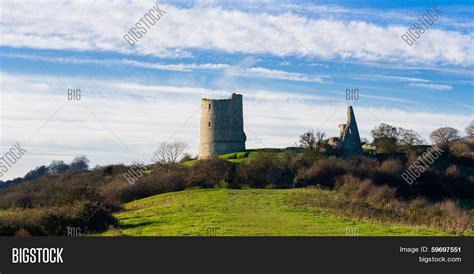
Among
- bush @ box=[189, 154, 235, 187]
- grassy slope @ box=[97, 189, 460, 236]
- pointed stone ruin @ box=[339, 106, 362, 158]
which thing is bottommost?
grassy slope @ box=[97, 189, 460, 236]

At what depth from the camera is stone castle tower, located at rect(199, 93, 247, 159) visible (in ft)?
191

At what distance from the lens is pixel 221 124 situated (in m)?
58.3

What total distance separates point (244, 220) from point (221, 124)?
123 ft

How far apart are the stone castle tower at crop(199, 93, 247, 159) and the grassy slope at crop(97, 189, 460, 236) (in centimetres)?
2629

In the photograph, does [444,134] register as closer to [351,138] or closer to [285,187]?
[351,138]

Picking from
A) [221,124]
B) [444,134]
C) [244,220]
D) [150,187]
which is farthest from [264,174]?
[444,134]

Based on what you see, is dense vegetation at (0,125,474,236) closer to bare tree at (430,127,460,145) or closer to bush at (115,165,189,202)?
bush at (115,165,189,202)

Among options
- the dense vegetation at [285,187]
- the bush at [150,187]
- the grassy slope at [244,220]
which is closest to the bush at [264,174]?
the dense vegetation at [285,187]

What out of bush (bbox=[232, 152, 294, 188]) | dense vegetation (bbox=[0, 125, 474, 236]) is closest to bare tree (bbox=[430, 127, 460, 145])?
dense vegetation (bbox=[0, 125, 474, 236])

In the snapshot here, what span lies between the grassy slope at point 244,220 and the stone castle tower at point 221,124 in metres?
26.3

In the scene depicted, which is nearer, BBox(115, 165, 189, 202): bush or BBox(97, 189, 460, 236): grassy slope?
A: BBox(97, 189, 460, 236): grassy slope
